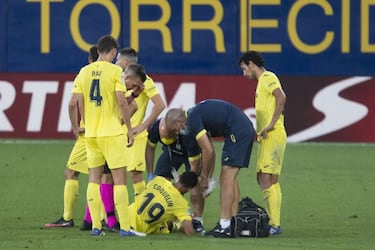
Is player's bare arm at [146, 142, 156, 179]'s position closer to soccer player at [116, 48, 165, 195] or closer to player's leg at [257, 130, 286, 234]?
soccer player at [116, 48, 165, 195]

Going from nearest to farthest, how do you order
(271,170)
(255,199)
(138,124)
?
(271,170), (138,124), (255,199)

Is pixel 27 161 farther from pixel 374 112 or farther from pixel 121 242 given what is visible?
pixel 121 242

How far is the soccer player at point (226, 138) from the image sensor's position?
14.0 meters

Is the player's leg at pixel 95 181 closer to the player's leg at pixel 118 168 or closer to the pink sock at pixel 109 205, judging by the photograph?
the player's leg at pixel 118 168

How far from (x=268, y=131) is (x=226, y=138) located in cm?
73

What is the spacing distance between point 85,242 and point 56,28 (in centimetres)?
1363

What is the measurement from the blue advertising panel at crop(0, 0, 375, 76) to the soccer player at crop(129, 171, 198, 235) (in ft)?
40.5

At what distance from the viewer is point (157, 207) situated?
46.0 feet

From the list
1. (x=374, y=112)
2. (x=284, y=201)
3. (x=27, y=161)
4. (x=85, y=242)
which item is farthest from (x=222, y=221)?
(x=374, y=112)

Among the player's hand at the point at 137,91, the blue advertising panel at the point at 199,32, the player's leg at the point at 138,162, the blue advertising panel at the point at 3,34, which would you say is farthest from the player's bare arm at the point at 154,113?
the blue advertising panel at the point at 3,34

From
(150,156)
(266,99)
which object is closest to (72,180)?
(150,156)

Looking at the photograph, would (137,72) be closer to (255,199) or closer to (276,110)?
(276,110)

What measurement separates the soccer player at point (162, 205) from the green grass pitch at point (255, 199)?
20 centimetres

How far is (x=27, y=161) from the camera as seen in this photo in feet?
73.2
